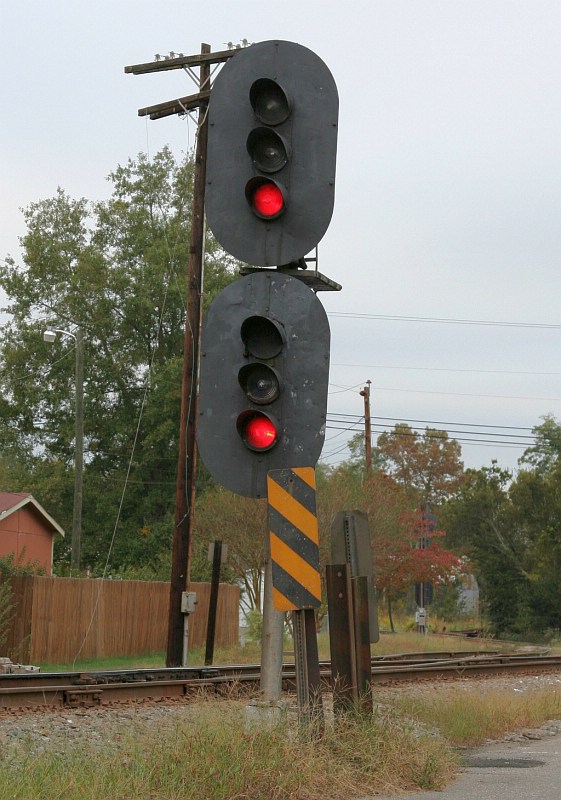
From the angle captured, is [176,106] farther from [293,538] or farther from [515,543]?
[515,543]

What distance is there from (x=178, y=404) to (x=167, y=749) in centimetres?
4099

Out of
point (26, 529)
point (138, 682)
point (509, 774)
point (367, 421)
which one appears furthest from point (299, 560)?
point (367, 421)

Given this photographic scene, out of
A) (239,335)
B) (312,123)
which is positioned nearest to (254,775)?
(239,335)

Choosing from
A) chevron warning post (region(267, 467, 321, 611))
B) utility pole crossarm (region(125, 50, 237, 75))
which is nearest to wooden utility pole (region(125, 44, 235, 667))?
utility pole crossarm (region(125, 50, 237, 75))

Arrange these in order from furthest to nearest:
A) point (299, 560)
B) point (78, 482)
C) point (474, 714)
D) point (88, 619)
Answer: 1. point (78, 482)
2. point (88, 619)
3. point (474, 714)
4. point (299, 560)

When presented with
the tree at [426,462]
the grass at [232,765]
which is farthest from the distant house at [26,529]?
the tree at [426,462]

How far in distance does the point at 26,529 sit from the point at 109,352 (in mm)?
18261

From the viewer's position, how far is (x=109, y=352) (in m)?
52.1

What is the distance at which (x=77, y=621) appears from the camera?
27.3 m

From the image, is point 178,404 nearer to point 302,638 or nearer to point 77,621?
point 77,621

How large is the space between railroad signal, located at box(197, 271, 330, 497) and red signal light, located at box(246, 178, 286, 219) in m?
0.58

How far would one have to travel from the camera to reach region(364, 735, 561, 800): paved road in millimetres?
7766

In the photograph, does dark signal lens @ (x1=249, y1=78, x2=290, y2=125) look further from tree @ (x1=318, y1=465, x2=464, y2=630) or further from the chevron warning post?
tree @ (x1=318, y1=465, x2=464, y2=630)

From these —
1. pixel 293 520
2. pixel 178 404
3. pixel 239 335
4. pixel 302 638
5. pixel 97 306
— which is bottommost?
pixel 302 638
